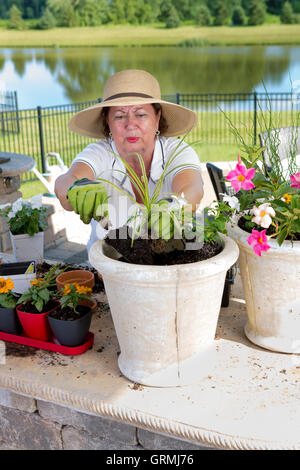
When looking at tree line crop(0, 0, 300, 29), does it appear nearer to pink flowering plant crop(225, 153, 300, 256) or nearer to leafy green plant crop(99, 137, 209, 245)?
→ pink flowering plant crop(225, 153, 300, 256)

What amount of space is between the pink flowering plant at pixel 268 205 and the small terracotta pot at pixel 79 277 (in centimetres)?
66

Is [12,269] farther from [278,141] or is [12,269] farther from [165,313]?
[278,141]

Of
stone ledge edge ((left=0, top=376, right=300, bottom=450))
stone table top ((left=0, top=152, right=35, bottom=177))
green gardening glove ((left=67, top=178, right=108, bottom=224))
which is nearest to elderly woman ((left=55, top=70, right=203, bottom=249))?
green gardening glove ((left=67, top=178, right=108, bottom=224))

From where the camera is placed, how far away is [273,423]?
120 centimetres

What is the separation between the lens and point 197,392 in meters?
1.32

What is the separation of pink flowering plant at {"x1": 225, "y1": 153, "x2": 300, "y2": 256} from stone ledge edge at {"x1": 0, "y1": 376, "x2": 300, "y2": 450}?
1.56 ft

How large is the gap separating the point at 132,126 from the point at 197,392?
3.84ft

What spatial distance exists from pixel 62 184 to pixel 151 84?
60 cm

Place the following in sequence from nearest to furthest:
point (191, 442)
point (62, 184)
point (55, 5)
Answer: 1. point (191, 442)
2. point (62, 184)
3. point (55, 5)

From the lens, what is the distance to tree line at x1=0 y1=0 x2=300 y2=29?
33.8 metres

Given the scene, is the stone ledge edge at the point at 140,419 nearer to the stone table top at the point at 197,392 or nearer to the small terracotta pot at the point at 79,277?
the stone table top at the point at 197,392

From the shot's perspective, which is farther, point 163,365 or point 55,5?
point 55,5

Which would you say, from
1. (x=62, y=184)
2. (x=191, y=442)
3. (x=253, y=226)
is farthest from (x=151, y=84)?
(x=191, y=442)

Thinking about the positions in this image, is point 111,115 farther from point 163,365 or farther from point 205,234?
point 163,365
